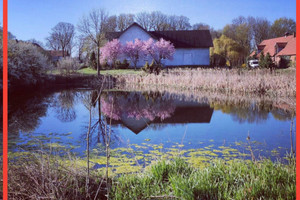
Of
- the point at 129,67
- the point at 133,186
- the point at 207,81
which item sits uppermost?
the point at 129,67

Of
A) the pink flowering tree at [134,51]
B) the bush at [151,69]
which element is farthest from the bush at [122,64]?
the bush at [151,69]

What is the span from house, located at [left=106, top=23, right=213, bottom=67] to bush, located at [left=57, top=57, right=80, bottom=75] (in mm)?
9841

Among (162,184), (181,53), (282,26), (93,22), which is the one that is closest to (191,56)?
(181,53)

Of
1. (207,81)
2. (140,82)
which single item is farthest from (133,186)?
(140,82)

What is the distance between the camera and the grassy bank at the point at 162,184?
241cm

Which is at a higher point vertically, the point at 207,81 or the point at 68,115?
the point at 207,81

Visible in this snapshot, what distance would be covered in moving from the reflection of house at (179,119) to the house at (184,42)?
19087 mm

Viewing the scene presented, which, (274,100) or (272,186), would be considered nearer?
(272,186)

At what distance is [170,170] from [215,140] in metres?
2.32

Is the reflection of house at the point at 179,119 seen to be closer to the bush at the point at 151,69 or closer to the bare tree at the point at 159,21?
the bare tree at the point at 159,21

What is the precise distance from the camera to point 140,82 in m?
17.2

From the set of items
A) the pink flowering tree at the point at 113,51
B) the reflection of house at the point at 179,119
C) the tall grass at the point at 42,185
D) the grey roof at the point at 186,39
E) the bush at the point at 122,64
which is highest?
the grey roof at the point at 186,39

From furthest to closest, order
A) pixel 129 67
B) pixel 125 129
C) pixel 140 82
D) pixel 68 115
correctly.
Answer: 1. pixel 129 67
2. pixel 140 82
3. pixel 68 115
4. pixel 125 129

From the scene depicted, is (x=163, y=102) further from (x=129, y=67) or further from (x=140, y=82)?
(x=129, y=67)
